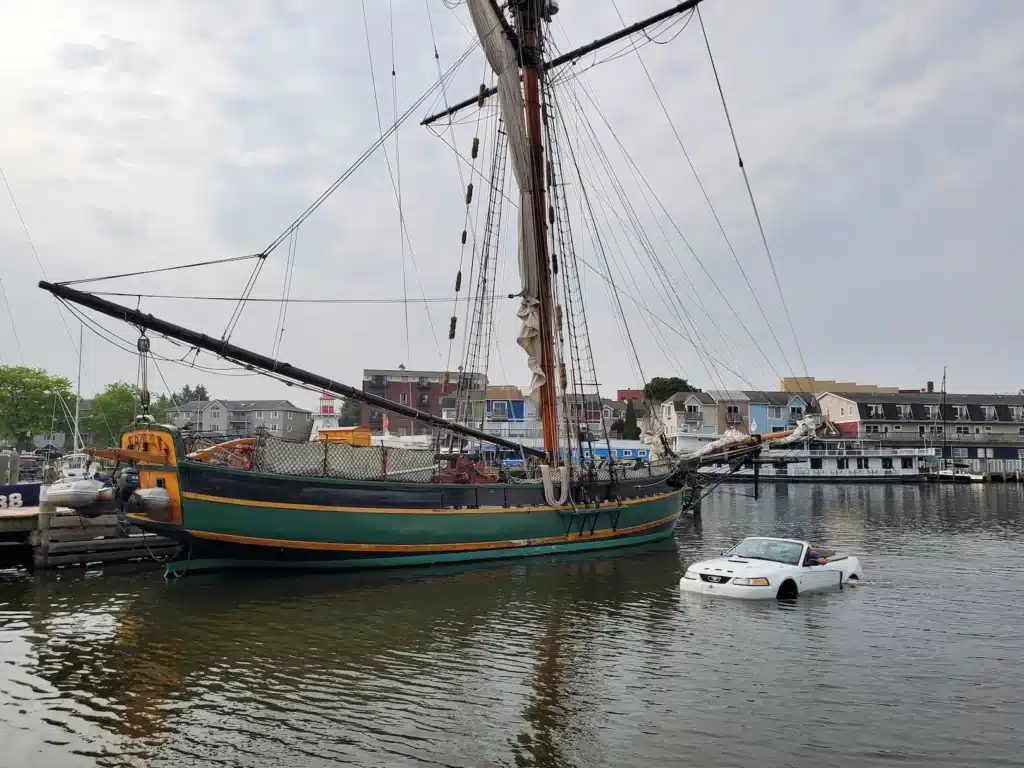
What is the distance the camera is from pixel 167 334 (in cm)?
1900

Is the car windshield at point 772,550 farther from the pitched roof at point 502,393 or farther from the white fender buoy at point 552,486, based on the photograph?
the pitched roof at point 502,393

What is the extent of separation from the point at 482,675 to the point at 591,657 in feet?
6.52

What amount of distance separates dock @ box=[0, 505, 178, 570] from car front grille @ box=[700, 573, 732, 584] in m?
14.1

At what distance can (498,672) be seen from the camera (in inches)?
446

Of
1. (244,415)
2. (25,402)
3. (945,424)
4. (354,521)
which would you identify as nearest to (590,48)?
(354,521)

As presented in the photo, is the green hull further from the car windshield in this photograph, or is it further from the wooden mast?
the car windshield

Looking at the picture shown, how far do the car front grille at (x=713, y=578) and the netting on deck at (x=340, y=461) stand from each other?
8.21 meters

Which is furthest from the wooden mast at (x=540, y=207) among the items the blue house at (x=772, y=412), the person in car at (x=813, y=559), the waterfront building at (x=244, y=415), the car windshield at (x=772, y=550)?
the waterfront building at (x=244, y=415)

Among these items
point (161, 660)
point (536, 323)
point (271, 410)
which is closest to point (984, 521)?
point (536, 323)

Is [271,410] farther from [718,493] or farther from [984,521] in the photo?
[984,521]

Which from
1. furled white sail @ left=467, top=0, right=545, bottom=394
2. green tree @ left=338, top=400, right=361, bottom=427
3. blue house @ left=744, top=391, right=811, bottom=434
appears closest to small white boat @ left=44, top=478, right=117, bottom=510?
furled white sail @ left=467, top=0, right=545, bottom=394

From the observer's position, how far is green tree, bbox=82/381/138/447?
86.9 m

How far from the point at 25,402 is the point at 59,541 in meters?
64.5

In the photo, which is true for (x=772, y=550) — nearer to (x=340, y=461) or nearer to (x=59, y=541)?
(x=340, y=461)
